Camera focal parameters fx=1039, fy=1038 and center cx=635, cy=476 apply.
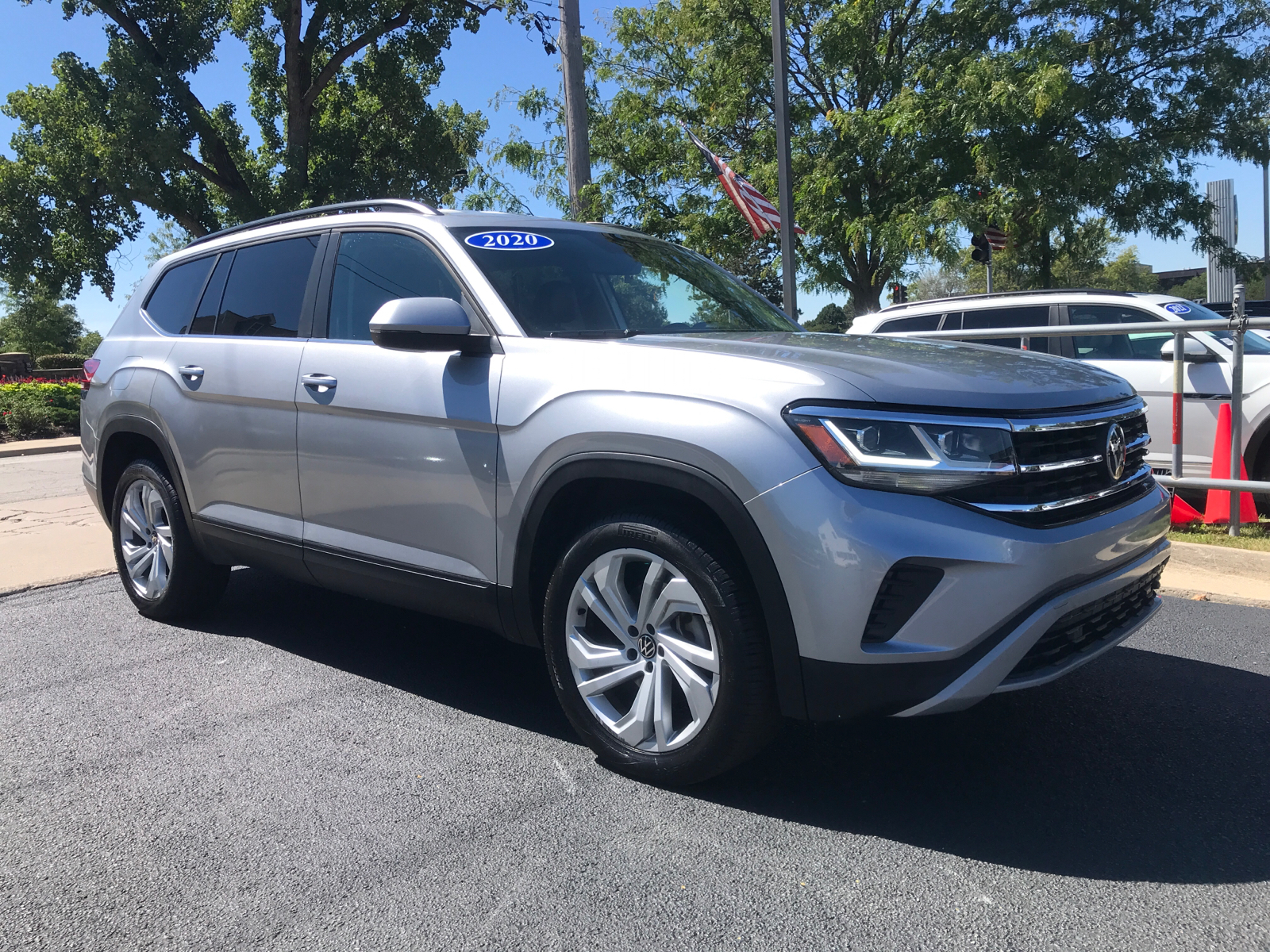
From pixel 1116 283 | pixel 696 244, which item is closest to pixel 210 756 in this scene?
pixel 696 244

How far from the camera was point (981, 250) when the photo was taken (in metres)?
16.4

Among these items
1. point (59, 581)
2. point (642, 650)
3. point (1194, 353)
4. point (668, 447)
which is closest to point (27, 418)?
point (59, 581)

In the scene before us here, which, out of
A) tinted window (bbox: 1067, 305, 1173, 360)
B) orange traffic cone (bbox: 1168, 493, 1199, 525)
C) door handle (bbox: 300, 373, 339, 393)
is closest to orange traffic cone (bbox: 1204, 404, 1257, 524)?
orange traffic cone (bbox: 1168, 493, 1199, 525)

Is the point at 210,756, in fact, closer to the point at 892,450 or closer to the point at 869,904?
the point at 869,904

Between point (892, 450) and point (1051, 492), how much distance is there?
507mm

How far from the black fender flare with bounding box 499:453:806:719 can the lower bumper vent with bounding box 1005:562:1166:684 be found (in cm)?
58

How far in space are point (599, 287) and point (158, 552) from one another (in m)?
2.75

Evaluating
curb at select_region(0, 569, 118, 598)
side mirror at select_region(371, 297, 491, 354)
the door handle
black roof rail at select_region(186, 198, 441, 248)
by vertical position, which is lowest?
curb at select_region(0, 569, 118, 598)

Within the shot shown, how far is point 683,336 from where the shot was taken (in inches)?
144

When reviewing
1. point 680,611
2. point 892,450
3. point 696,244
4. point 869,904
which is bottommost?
point 869,904

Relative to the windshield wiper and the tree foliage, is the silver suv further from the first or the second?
the tree foliage

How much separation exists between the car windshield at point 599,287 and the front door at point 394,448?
0.63 feet

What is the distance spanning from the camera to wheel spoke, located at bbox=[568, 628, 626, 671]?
3203 millimetres

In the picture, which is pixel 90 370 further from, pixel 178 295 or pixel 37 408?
pixel 37 408
